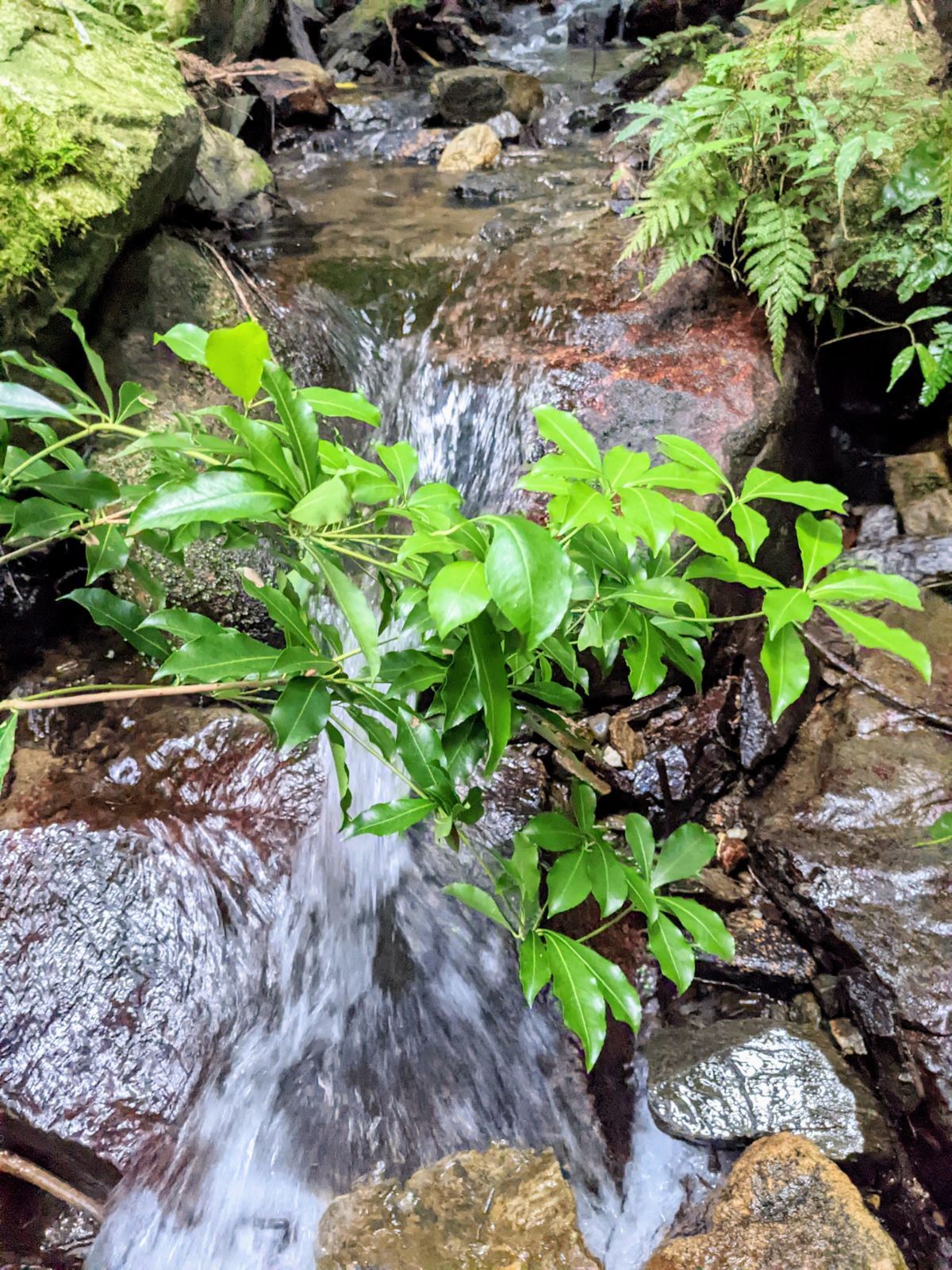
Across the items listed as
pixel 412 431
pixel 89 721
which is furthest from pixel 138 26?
pixel 89 721

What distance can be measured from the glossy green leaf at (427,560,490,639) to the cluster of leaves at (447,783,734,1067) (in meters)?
0.83

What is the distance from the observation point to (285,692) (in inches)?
39.7

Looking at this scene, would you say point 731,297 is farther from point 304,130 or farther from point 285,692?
point 304,130

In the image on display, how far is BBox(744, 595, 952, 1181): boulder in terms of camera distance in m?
2.12

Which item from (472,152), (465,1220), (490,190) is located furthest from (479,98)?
(465,1220)

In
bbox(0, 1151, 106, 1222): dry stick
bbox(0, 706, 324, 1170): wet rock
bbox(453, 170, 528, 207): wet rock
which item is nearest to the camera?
bbox(0, 1151, 106, 1222): dry stick

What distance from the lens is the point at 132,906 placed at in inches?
92.1

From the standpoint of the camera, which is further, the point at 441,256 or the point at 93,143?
the point at 441,256

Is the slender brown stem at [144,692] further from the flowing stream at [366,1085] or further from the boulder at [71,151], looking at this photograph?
the boulder at [71,151]

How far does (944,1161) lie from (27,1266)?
2.50 metres

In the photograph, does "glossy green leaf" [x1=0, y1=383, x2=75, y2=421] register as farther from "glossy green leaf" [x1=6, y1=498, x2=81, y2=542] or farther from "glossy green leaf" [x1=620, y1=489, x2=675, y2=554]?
"glossy green leaf" [x1=620, y1=489, x2=675, y2=554]

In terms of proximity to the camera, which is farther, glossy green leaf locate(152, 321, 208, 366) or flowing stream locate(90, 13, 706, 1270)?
flowing stream locate(90, 13, 706, 1270)

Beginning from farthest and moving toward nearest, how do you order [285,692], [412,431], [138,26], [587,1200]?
[138,26] → [412,431] → [587,1200] → [285,692]

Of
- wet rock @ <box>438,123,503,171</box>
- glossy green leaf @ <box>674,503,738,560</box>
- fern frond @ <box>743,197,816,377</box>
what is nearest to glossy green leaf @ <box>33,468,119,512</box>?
glossy green leaf @ <box>674,503,738,560</box>
